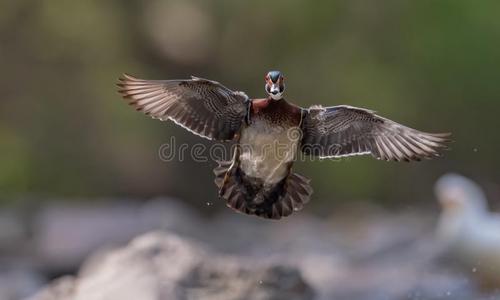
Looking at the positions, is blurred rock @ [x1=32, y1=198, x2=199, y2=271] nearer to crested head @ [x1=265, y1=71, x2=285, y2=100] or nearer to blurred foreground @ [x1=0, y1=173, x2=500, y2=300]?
blurred foreground @ [x1=0, y1=173, x2=500, y2=300]

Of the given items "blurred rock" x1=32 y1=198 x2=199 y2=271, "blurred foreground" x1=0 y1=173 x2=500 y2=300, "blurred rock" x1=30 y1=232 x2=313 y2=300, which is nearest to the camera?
"blurred rock" x1=30 y1=232 x2=313 y2=300

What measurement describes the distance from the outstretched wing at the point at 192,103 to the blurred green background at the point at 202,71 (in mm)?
8701

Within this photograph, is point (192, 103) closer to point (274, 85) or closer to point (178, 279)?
point (274, 85)

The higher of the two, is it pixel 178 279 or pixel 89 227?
pixel 178 279

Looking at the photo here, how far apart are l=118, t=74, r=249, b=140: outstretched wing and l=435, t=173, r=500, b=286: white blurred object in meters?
3.56

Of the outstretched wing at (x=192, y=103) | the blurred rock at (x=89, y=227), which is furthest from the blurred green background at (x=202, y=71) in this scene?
the outstretched wing at (x=192, y=103)

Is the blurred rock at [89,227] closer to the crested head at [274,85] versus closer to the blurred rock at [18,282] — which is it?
the blurred rock at [18,282]

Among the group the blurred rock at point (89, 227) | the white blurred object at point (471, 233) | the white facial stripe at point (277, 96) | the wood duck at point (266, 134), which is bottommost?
the blurred rock at point (89, 227)

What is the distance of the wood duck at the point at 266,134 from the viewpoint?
4848 mm

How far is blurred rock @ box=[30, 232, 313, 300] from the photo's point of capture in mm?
5301

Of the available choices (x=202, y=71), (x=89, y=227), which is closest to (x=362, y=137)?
(x=89, y=227)

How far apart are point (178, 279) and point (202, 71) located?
9136 millimetres

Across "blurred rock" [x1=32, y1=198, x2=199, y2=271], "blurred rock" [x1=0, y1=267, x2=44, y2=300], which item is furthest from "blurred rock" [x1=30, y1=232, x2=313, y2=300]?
"blurred rock" [x1=32, y1=198, x2=199, y2=271]

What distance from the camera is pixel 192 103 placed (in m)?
5.03
